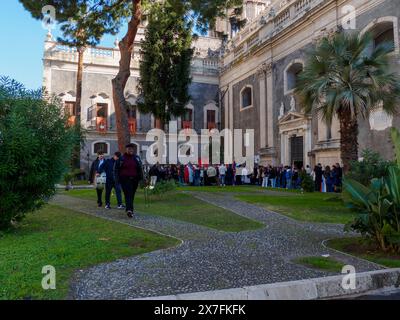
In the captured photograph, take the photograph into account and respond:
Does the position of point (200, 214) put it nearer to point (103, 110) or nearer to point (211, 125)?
point (103, 110)

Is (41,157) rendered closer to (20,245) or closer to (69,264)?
(20,245)

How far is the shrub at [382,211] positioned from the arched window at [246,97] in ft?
85.4

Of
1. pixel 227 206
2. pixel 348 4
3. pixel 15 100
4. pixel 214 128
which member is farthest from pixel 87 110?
pixel 15 100

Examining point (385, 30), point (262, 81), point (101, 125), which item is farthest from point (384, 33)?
point (101, 125)

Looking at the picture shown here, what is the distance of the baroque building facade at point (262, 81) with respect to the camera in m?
20.0

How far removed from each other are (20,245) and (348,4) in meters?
20.3

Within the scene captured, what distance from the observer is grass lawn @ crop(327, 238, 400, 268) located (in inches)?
223

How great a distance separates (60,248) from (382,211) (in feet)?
15.8

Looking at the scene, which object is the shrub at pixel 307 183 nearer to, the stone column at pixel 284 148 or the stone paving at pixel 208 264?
the stone column at pixel 284 148

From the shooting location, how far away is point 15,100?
25.5 ft

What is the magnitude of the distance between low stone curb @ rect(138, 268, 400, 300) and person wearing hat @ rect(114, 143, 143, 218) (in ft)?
18.4

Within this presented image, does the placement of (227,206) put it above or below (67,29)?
below

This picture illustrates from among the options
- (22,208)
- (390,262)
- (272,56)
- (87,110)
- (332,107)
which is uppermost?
(272,56)

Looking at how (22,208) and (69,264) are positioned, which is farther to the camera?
(22,208)
